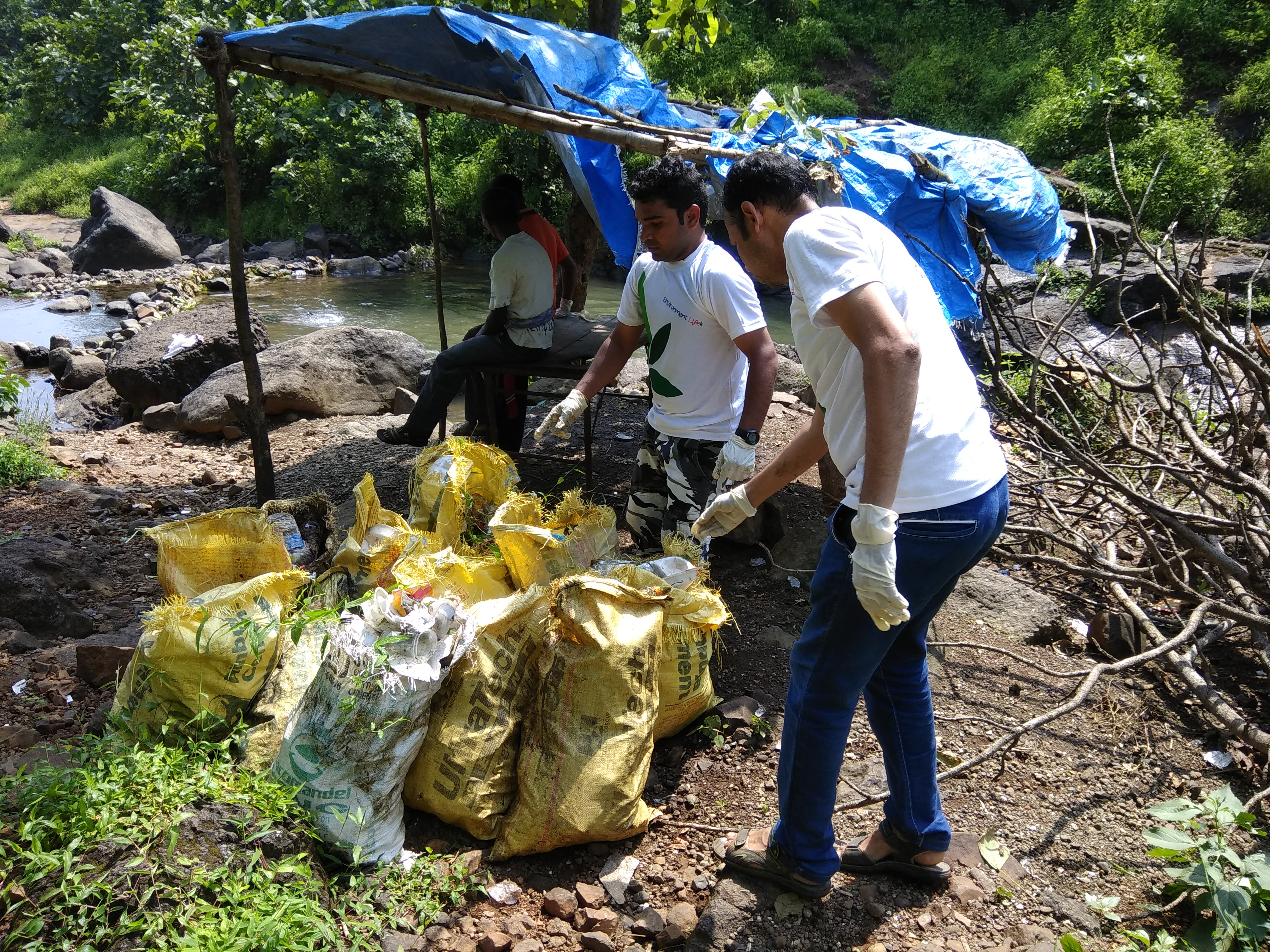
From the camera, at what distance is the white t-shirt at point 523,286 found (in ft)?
14.3

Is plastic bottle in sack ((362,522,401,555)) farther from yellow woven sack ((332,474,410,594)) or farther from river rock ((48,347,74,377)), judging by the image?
river rock ((48,347,74,377))

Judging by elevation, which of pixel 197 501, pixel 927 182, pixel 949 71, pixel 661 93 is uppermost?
pixel 949 71

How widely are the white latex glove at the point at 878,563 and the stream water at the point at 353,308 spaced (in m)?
8.34

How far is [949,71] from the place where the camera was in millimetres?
16391

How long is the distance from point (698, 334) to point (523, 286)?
5.53 feet

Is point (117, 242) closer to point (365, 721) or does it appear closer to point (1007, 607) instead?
point (365, 721)

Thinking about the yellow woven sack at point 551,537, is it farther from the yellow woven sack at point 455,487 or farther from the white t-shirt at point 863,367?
the white t-shirt at point 863,367

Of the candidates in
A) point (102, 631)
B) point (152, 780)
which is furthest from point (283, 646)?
point (102, 631)

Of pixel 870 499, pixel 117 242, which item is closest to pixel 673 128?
pixel 870 499

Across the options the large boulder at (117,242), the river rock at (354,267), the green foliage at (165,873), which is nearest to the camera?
the green foliage at (165,873)

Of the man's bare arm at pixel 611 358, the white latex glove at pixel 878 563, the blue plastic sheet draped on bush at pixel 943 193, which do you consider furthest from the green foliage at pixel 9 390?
the white latex glove at pixel 878 563

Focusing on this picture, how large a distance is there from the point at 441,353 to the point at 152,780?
2.89 meters

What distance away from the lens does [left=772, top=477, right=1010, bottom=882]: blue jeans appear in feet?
5.95

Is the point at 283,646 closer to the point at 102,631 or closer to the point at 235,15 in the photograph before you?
the point at 102,631
